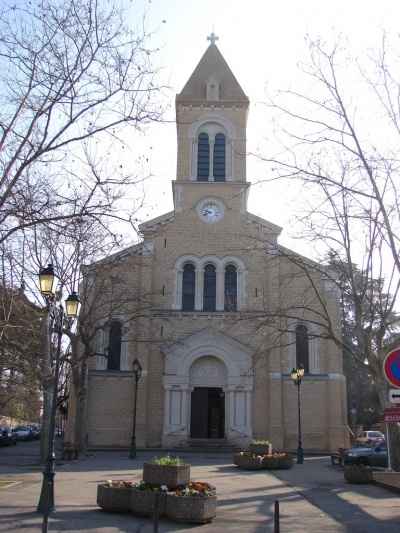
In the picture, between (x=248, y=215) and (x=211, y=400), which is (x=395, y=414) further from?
(x=248, y=215)

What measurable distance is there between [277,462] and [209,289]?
40.2 ft

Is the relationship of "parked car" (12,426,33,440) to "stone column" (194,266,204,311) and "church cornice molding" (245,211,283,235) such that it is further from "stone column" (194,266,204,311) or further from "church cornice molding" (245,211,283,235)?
"church cornice molding" (245,211,283,235)

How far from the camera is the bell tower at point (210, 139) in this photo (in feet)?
113

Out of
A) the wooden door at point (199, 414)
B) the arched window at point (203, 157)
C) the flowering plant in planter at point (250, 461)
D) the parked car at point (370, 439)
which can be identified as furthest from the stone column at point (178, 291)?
the parked car at point (370, 439)

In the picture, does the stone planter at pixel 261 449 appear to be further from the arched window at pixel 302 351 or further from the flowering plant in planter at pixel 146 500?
the flowering plant in planter at pixel 146 500

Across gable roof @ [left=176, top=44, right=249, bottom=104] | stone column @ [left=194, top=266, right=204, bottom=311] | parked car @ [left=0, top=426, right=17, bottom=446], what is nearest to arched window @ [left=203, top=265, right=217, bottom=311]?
stone column @ [left=194, top=266, right=204, bottom=311]

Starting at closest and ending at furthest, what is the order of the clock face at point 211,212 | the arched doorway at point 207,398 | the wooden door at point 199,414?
1. the wooden door at point 199,414
2. the arched doorway at point 207,398
3. the clock face at point 211,212

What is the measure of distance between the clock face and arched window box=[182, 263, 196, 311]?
10.1 ft

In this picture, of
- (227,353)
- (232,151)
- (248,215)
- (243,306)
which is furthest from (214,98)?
(227,353)

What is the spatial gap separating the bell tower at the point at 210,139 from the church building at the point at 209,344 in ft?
0.63

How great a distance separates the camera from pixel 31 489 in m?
15.3

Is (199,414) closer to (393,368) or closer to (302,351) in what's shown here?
(302,351)

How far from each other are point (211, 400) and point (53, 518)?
2063cm

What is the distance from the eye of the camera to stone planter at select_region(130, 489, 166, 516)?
11500 mm
